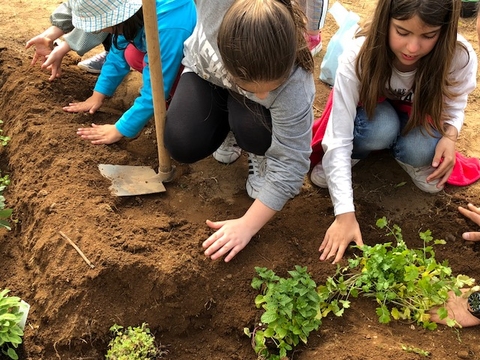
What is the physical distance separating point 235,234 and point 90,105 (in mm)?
1228

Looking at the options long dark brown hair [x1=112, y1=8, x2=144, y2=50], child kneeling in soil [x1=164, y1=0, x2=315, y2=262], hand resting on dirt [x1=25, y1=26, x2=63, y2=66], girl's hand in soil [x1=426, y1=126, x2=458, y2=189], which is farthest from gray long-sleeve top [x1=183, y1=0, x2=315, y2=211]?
hand resting on dirt [x1=25, y1=26, x2=63, y2=66]

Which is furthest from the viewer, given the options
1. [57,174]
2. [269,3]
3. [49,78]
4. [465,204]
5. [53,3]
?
[53,3]

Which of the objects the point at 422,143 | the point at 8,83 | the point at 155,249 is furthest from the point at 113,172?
the point at 422,143

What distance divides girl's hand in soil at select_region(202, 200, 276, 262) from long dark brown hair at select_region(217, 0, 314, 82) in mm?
573

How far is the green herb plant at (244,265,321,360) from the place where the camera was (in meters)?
1.91

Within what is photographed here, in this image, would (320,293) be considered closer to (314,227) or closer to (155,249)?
(314,227)

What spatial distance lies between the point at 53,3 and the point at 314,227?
104 inches

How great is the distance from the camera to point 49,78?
290cm

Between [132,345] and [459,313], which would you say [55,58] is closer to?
[132,345]

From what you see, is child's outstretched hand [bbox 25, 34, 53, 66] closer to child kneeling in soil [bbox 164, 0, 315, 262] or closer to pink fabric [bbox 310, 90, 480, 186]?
child kneeling in soil [bbox 164, 0, 315, 262]

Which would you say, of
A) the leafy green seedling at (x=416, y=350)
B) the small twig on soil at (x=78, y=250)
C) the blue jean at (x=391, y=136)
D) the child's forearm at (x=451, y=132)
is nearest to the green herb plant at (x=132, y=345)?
the small twig on soil at (x=78, y=250)

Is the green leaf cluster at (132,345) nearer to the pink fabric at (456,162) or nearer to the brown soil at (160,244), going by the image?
the brown soil at (160,244)

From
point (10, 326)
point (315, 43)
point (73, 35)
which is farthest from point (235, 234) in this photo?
point (315, 43)

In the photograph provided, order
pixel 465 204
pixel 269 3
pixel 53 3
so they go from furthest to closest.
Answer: pixel 53 3
pixel 465 204
pixel 269 3
